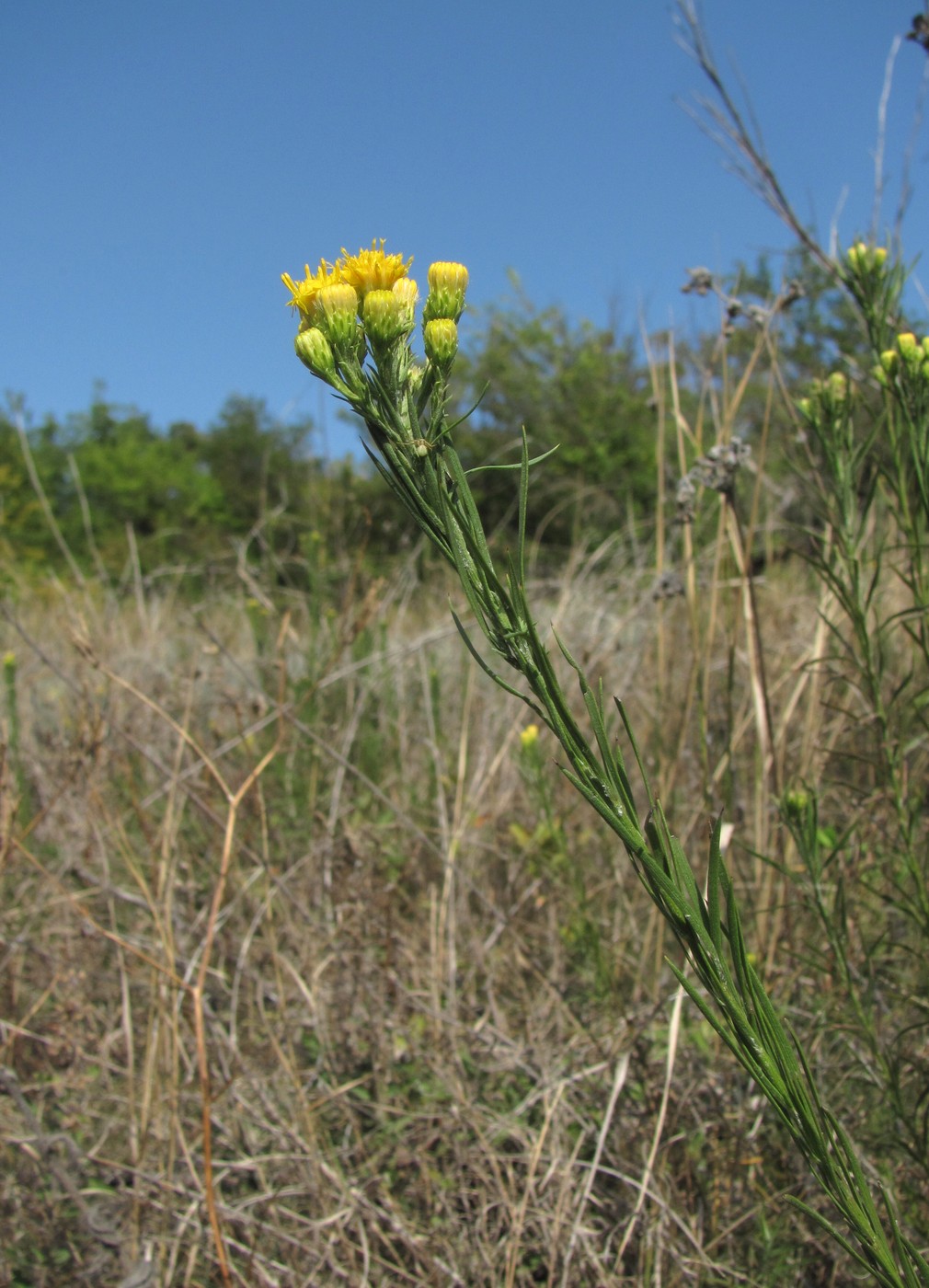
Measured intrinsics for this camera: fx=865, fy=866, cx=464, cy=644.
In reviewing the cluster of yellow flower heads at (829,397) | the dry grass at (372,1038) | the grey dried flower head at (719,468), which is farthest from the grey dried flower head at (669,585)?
the cluster of yellow flower heads at (829,397)

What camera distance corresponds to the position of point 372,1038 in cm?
169

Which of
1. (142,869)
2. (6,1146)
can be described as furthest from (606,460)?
(6,1146)

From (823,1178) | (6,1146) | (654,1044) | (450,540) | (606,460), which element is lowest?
(6,1146)

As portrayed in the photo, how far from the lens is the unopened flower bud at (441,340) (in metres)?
0.61

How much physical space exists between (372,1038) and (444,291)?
1480mm

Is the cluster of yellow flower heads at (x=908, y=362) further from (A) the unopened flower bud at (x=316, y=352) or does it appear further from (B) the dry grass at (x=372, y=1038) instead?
(A) the unopened flower bud at (x=316, y=352)

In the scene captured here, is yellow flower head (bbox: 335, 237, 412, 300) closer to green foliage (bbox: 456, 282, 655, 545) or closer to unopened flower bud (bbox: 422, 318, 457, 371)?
unopened flower bud (bbox: 422, 318, 457, 371)

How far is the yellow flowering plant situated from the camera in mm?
590

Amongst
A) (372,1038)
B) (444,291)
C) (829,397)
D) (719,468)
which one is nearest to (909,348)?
(829,397)

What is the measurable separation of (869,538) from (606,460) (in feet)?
20.5

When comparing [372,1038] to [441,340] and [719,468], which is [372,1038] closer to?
[719,468]

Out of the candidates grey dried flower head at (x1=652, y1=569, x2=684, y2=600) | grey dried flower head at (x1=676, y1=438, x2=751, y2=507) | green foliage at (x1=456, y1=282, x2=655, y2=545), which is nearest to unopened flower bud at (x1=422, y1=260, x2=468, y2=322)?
grey dried flower head at (x1=676, y1=438, x2=751, y2=507)

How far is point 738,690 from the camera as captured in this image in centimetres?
251

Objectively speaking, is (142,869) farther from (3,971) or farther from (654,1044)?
(654,1044)
